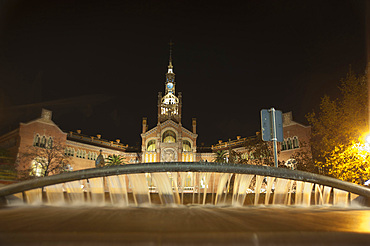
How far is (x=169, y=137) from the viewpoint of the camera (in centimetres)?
6050

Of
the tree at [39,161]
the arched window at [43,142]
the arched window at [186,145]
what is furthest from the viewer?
the arched window at [186,145]

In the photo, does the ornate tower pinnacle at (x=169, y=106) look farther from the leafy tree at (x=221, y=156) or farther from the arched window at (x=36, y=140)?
the arched window at (x=36, y=140)

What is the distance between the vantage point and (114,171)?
5.14 m

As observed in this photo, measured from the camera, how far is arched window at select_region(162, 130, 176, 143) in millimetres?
60062

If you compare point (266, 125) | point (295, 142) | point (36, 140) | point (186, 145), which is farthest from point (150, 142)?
point (266, 125)

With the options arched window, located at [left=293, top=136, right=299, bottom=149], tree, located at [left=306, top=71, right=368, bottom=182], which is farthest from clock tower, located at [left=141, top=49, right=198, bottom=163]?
tree, located at [left=306, top=71, right=368, bottom=182]

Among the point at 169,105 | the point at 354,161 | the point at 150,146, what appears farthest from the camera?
the point at 169,105

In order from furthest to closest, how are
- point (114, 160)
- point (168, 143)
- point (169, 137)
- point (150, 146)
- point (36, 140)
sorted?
point (169, 137)
point (150, 146)
point (168, 143)
point (114, 160)
point (36, 140)

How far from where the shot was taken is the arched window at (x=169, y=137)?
60062 millimetres

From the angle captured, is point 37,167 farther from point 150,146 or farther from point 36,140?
point 150,146

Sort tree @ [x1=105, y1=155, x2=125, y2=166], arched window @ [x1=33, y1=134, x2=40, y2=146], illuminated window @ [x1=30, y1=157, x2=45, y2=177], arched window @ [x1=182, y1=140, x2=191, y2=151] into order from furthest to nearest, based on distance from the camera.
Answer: arched window @ [x1=182, y1=140, x2=191, y2=151]
tree @ [x1=105, y1=155, x2=125, y2=166]
arched window @ [x1=33, y1=134, x2=40, y2=146]
illuminated window @ [x1=30, y1=157, x2=45, y2=177]

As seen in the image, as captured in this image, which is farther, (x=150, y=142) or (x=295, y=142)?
(x=150, y=142)

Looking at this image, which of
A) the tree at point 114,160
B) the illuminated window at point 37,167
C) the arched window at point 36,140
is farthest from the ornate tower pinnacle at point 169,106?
the illuminated window at point 37,167

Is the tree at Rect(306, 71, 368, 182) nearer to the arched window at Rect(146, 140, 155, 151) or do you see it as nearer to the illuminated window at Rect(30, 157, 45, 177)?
the illuminated window at Rect(30, 157, 45, 177)
